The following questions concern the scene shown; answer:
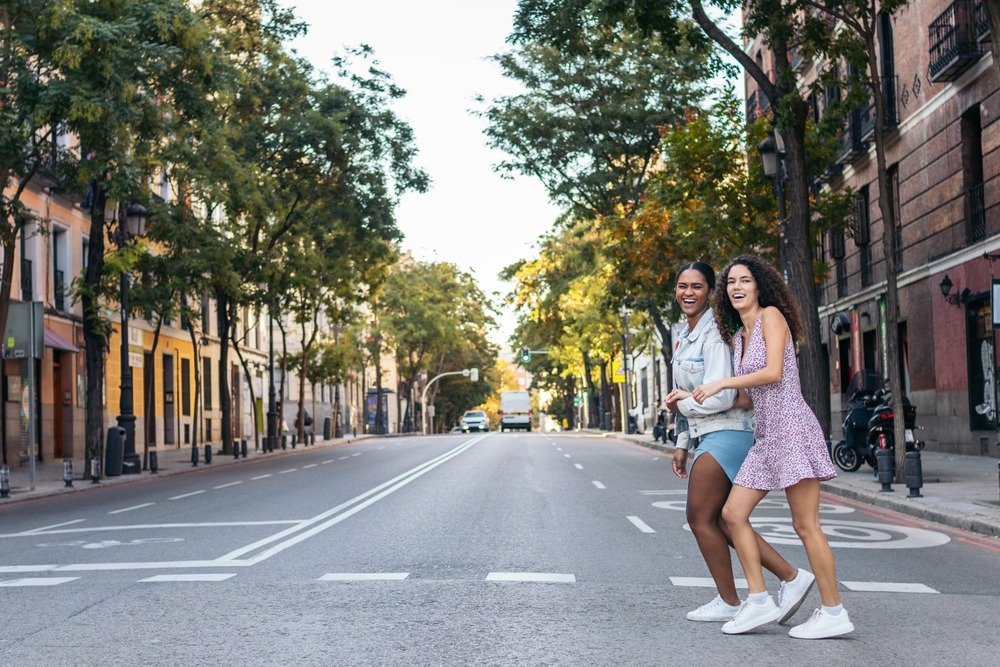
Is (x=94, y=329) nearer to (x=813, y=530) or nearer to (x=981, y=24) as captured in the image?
(x=981, y=24)

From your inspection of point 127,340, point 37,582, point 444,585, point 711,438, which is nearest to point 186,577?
point 37,582

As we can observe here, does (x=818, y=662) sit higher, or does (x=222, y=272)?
(x=222, y=272)

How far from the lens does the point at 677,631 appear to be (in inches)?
257

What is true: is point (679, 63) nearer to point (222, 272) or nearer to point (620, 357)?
point (222, 272)

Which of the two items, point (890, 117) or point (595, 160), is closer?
point (890, 117)

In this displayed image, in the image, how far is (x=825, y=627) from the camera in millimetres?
6137

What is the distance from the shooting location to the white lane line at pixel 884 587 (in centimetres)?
810

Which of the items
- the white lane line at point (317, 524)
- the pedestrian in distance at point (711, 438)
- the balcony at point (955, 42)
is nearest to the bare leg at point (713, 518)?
the pedestrian in distance at point (711, 438)

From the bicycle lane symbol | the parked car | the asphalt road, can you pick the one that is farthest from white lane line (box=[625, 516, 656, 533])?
the parked car

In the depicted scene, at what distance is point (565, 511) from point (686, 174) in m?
11.9

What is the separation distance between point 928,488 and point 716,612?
33.3 ft

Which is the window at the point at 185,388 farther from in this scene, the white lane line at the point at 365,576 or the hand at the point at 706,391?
the hand at the point at 706,391

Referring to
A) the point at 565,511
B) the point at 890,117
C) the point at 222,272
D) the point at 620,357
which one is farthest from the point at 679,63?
the point at 620,357

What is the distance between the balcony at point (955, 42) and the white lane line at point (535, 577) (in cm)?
1685
